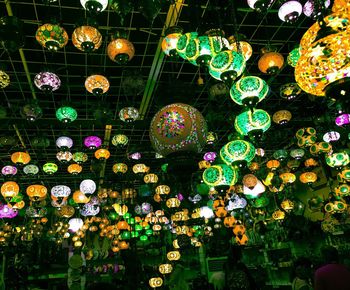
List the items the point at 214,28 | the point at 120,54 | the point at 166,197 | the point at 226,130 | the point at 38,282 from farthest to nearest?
the point at 38,282 < the point at 226,130 < the point at 166,197 < the point at 120,54 < the point at 214,28

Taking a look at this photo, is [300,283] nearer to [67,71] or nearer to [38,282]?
[67,71]

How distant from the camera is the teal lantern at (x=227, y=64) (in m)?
3.12

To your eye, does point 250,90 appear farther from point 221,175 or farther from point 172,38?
point 221,175

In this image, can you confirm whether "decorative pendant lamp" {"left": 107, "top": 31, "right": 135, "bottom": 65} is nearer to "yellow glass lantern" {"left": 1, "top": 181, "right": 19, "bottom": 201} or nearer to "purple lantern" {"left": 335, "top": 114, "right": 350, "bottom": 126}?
"purple lantern" {"left": 335, "top": 114, "right": 350, "bottom": 126}

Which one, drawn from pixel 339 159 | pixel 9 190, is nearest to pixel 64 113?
pixel 9 190

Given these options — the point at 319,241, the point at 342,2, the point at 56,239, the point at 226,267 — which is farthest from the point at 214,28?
the point at 56,239

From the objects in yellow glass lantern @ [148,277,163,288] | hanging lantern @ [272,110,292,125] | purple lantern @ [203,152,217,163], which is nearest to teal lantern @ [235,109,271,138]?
hanging lantern @ [272,110,292,125]

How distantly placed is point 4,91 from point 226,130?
601 centimetres

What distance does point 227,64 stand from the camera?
3115mm

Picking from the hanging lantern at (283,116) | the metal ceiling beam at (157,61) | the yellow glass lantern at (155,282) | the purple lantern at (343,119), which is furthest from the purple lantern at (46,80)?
the yellow glass lantern at (155,282)

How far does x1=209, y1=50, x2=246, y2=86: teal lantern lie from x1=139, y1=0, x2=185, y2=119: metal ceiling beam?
4.63 ft

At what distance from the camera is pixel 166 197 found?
8.12 m

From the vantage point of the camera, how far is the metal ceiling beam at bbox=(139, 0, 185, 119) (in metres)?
4.66

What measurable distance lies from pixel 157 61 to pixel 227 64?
2967 mm
